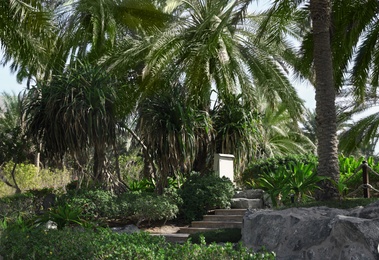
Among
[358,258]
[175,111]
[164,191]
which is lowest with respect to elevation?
[358,258]

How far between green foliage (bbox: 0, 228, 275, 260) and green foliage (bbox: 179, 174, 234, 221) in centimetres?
724

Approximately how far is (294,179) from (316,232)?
8.85 ft

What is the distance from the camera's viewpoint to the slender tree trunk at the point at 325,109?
12203 millimetres

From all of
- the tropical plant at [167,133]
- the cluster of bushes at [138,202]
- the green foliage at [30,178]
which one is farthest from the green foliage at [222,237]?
the green foliage at [30,178]

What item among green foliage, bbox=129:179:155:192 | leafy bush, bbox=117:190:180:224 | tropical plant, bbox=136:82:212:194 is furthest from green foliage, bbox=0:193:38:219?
tropical plant, bbox=136:82:212:194

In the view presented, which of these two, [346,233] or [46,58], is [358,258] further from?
[46,58]

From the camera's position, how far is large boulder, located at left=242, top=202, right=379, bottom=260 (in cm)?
897

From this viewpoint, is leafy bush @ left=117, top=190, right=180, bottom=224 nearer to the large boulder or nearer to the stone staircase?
the stone staircase

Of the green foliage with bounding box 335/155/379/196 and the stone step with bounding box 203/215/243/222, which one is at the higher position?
the green foliage with bounding box 335/155/379/196

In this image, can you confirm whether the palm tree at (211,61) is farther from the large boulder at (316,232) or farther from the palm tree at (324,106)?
the large boulder at (316,232)

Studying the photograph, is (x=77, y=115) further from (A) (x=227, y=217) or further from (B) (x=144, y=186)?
(A) (x=227, y=217)

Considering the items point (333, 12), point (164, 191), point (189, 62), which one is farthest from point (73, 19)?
point (333, 12)

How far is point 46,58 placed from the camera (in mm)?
16656

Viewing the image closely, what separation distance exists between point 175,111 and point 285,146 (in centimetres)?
1639
